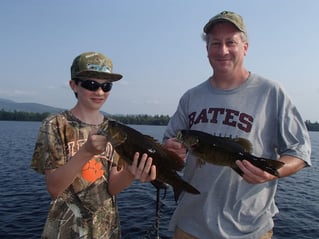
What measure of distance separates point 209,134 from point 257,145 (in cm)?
69

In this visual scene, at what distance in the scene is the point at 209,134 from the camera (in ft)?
13.5

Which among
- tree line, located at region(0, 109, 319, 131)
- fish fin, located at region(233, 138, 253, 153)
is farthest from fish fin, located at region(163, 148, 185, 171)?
tree line, located at region(0, 109, 319, 131)

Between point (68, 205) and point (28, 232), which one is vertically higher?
point (68, 205)

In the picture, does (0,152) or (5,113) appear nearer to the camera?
(0,152)

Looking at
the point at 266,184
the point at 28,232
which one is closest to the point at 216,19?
the point at 266,184

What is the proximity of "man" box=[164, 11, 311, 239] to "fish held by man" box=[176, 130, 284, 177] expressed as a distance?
0.47 ft

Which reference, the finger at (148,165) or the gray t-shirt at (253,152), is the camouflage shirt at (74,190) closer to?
the finger at (148,165)

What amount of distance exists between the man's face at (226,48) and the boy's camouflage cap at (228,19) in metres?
0.06

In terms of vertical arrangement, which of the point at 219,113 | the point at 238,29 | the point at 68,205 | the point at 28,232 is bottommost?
the point at 28,232

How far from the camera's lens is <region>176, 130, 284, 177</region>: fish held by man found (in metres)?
3.89

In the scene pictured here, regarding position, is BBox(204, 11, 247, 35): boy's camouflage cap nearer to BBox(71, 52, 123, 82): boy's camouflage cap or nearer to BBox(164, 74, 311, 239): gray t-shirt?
BBox(164, 74, 311, 239): gray t-shirt

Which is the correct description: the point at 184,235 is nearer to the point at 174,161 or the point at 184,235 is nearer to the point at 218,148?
the point at 174,161

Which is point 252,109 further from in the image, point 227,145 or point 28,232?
point 28,232

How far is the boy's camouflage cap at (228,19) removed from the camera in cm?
418
